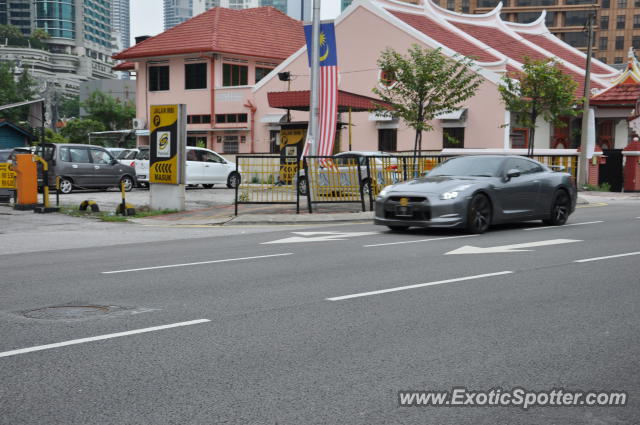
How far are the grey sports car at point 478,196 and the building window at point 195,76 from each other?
3161 centimetres

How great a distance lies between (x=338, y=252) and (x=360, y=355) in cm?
584

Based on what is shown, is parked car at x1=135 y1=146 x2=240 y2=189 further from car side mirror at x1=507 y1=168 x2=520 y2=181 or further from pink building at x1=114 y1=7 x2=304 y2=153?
car side mirror at x1=507 y1=168 x2=520 y2=181

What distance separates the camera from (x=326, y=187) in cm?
1836

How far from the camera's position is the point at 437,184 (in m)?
13.3

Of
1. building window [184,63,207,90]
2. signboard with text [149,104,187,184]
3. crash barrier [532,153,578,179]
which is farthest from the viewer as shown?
building window [184,63,207,90]

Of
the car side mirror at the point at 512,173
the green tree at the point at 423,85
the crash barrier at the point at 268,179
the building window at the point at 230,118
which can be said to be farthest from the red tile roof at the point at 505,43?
the car side mirror at the point at 512,173

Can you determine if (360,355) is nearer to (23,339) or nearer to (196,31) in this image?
(23,339)

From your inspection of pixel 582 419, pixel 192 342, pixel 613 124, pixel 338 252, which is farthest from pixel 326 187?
pixel 613 124

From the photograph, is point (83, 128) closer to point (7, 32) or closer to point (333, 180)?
point (333, 180)

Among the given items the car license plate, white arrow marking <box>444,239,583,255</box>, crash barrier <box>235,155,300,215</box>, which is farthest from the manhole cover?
crash barrier <box>235,155,300,215</box>

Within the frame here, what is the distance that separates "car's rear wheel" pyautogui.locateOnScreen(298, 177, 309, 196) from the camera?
60.0 feet

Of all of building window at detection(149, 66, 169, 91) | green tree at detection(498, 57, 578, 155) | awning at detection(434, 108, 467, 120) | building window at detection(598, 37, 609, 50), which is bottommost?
awning at detection(434, 108, 467, 120)

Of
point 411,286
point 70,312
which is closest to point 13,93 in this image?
point 70,312

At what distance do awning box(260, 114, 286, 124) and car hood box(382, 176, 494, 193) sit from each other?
1081 inches
